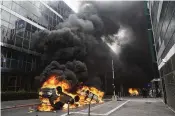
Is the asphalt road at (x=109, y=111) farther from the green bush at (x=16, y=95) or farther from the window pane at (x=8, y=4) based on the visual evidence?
Answer: the window pane at (x=8, y=4)

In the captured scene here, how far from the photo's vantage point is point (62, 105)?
1329 cm

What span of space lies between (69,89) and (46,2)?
21.1 m

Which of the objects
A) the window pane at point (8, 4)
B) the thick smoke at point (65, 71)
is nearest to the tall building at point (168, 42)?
the thick smoke at point (65, 71)

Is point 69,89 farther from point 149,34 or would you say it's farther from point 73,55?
point 149,34

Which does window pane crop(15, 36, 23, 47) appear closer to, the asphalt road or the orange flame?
the asphalt road

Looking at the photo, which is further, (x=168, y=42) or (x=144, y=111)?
(x=144, y=111)

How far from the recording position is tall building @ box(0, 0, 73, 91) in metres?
21.4

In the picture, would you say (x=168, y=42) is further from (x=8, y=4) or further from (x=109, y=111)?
(x=8, y=4)

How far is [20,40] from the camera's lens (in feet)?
77.9

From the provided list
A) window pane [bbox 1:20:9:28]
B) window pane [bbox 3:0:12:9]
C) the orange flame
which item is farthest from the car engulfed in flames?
the orange flame

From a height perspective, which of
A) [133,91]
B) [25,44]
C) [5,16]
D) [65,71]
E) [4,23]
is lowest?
[133,91]

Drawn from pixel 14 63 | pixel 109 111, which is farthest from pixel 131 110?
pixel 14 63

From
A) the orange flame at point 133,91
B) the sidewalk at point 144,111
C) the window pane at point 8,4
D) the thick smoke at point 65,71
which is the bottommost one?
the orange flame at point 133,91

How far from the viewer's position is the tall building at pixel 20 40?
70.2ft
